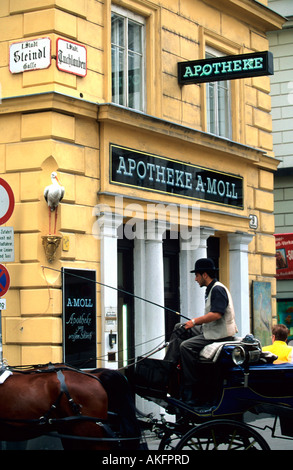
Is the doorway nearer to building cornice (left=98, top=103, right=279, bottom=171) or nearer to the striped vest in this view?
building cornice (left=98, top=103, right=279, bottom=171)

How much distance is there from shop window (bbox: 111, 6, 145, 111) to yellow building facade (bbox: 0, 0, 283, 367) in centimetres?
3

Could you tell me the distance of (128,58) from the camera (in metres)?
12.6

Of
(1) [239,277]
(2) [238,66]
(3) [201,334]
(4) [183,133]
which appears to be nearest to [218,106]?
(2) [238,66]

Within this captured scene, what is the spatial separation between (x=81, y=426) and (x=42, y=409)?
0.35m

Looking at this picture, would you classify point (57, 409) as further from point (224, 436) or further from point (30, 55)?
point (30, 55)

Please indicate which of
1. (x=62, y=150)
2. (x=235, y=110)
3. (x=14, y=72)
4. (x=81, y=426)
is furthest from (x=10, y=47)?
(x=81, y=426)

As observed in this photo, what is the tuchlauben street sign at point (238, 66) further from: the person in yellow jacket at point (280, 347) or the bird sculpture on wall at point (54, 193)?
the person in yellow jacket at point (280, 347)

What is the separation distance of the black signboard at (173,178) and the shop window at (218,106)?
2.91 feet

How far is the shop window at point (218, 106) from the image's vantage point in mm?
14430

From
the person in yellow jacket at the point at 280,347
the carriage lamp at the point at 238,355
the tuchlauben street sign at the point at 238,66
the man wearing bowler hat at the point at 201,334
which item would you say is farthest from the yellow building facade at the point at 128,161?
the person in yellow jacket at the point at 280,347

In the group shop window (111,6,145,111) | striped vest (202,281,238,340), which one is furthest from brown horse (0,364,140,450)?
shop window (111,6,145,111)

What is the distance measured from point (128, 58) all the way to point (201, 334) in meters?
5.88

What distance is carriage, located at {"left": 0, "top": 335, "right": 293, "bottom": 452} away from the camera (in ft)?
22.2

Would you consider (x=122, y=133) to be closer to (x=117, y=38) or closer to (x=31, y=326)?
(x=117, y=38)
